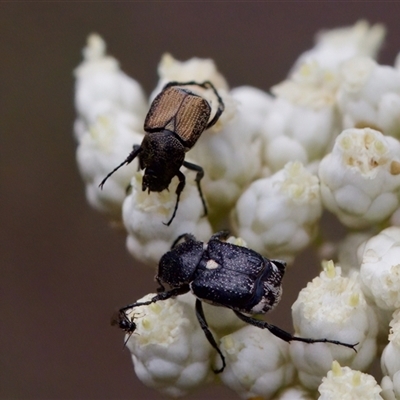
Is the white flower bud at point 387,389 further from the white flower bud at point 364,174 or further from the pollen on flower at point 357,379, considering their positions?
the white flower bud at point 364,174

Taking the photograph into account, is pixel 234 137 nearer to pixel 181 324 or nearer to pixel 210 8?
pixel 181 324

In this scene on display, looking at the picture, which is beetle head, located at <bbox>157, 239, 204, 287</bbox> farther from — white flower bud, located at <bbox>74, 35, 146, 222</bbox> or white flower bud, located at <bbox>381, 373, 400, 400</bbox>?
white flower bud, located at <bbox>381, 373, 400, 400</bbox>

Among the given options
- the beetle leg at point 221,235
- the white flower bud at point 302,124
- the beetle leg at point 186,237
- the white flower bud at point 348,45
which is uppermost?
the white flower bud at point 348,45

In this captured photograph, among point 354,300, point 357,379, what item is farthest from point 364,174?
point 357,379

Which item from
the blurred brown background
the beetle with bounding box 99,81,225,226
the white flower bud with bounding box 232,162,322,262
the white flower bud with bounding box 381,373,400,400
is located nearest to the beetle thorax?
the beetle with bounding box 99,81,225,226

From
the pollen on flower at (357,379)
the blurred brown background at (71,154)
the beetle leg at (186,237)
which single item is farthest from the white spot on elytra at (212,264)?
the blurred brown background at (71,154)

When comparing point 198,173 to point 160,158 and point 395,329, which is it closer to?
point 160,158
